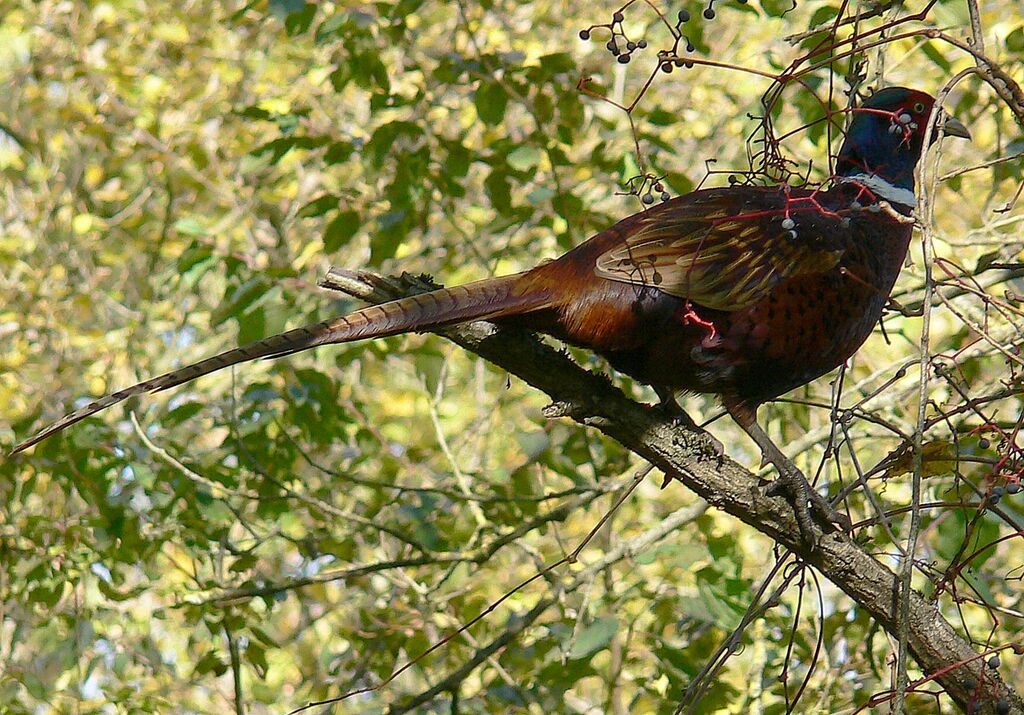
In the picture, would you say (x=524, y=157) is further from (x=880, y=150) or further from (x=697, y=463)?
(x=697, y=463)

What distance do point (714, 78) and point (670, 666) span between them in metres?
5.36

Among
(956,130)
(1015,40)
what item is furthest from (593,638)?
(1015,40)

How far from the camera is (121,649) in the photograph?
5.63 metres

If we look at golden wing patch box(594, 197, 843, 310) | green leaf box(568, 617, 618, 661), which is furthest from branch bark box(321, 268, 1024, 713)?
green leaf box(568, 617, 618, 661)

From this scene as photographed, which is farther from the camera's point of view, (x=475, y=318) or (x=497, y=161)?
(x=497, y=161)

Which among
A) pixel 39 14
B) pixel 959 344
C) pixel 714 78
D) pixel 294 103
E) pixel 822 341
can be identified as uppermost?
pixel 714 78

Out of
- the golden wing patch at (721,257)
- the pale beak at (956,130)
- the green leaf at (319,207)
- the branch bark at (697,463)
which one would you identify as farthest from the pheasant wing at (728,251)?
the green leaf at (319,207)

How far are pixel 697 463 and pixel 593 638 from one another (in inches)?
47.0

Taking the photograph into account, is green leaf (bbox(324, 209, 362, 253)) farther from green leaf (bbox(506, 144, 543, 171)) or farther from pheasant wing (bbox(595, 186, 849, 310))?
pheasant wing (bbox(595, 186, 849, 310))

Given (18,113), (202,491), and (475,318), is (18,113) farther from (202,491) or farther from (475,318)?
(475,318)

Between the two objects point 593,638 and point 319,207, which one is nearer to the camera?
point 593,638

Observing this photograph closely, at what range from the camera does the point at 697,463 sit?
2.90 meters

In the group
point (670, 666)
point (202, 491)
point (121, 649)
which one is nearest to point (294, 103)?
point (202, 491)

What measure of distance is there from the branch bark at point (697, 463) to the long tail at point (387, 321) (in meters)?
0.09
